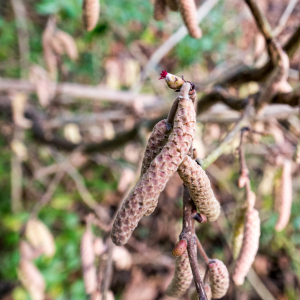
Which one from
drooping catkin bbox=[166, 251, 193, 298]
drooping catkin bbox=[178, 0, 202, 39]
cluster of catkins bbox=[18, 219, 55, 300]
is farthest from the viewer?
cluster of catkins bbox=[18, 219, 55, 300]

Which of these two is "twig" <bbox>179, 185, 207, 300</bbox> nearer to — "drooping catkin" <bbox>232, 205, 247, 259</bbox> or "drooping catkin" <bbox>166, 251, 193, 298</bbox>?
"drooping catkin" <bbox>166, 251, 193, 298</bbox>

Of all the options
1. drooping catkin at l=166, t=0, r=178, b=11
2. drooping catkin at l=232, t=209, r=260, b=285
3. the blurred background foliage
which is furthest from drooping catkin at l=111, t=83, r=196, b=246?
the blurred background foliage

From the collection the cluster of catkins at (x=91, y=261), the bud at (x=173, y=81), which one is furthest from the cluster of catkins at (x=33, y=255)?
the bud at (x=173, y=81)

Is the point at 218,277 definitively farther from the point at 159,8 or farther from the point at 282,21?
the point at 282,21

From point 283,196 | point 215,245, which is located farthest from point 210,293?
point 215,245

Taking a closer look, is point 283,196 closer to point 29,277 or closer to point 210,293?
point 210,293
